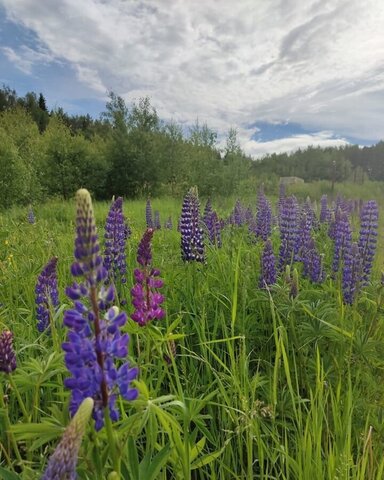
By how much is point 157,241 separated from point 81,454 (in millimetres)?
4703

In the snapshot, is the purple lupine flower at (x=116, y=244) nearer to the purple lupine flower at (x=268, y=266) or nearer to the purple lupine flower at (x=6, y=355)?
the purple lupine flower at (x=268, y=266)

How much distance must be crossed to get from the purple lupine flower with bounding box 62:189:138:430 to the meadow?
3.2 inches

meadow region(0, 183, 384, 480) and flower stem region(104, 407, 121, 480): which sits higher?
flower stem region(104, 407, 121, 480)

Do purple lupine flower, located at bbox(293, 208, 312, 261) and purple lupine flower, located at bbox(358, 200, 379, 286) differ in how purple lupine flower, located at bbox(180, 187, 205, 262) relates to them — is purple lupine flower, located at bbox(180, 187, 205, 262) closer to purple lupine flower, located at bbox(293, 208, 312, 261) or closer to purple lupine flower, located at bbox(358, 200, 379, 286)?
purple lupine flower, located at bbox(293, 208, 312, 261)

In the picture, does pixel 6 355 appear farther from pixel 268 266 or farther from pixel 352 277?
pixel 352 277

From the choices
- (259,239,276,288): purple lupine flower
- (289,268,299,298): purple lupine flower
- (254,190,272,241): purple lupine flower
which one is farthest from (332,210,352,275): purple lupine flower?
(254,190,272,241): purple lupine flower

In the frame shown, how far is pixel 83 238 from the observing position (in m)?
0.83

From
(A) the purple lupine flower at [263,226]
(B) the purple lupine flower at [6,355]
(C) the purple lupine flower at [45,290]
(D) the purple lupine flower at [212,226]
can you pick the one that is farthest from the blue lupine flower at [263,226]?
(B) the purple lupine flower at [6,355]

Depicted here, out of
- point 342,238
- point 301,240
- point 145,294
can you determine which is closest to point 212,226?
point 301,240

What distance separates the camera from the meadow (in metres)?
1.17

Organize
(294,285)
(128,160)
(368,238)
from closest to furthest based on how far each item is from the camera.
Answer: (294,285) < (368,238) < (128,160)

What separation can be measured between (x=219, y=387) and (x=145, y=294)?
0.62m

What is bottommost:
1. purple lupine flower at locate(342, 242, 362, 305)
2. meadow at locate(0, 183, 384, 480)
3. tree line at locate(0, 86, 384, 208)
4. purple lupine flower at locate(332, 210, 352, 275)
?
meadow at locate(0, 183, 384, 480)

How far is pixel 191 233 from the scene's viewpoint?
3.14 metres
